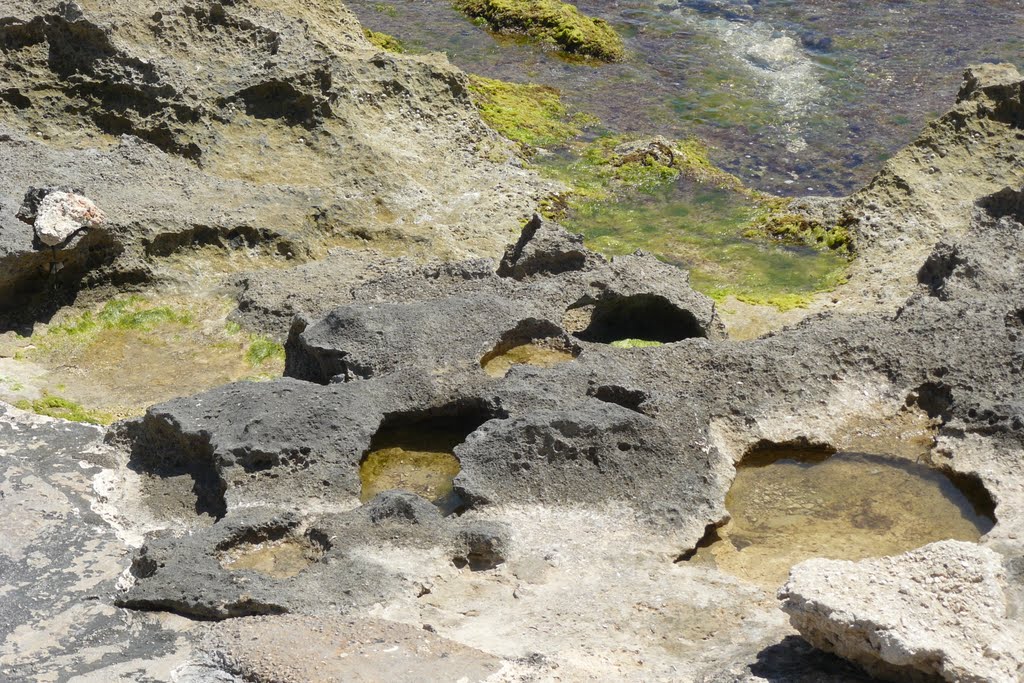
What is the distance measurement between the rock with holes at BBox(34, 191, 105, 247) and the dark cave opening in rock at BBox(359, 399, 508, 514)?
3946mm

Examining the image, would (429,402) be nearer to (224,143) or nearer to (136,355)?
(136,355)

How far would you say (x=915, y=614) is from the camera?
6.15 meters

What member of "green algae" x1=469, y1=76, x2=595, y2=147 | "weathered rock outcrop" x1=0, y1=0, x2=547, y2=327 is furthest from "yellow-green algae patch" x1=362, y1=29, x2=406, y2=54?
"weathered rock outcrop" x1=0, y1=0, x2=547, y2=327

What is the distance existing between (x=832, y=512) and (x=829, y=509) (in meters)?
0.04

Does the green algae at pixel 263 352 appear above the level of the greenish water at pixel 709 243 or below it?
below

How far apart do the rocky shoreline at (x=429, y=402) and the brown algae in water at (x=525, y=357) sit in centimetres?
6

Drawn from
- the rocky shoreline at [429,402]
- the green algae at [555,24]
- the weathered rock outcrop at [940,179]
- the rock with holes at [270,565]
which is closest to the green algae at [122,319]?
the rocky shoreline at [429,402]

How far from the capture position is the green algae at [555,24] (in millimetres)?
20234

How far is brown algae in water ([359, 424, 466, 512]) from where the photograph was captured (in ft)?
28.3

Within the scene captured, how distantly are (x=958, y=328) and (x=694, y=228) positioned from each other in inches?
197

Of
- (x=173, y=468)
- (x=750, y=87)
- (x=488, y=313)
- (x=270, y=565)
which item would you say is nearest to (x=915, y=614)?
(x=270, y=565)

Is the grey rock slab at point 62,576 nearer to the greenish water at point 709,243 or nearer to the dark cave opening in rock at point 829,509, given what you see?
the dark cave opening in rock at point 829,509

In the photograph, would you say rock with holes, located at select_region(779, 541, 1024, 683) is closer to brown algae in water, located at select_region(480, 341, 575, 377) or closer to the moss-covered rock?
brown algae in water, located at select_region(480, 341, 575, 377)

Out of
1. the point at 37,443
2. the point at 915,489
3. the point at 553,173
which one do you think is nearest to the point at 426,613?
the point at 37,443
